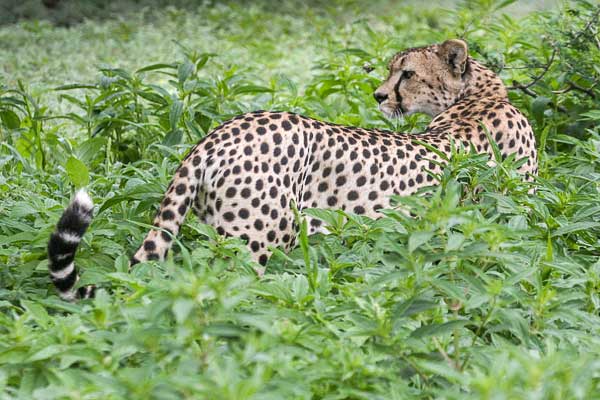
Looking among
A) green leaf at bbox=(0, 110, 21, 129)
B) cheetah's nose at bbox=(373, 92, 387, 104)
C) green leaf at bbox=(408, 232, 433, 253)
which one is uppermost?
green leaf at bbox=(408, 232, 433, 253)

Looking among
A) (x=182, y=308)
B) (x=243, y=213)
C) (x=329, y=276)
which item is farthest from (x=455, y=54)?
(x=182, y=308)

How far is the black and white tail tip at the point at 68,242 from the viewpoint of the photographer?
3236 millimetres

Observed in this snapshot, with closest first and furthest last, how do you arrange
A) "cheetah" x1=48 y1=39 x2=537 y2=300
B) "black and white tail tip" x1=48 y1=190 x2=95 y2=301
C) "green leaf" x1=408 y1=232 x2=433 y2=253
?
"green leaf" x1=408 y1=232 x2=433 y2=253 → "black and white tail tip" x1=48 y1=190 x2=95 y2=301 → "cheetah" x1=48 y1=39 x2=537 y2=300

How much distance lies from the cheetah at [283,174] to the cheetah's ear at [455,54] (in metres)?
0.03

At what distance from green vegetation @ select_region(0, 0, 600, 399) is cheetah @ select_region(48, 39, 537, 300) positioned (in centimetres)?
15

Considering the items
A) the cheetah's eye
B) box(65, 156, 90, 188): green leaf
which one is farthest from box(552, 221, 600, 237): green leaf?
box(65, 156, 90, 188): green leaf

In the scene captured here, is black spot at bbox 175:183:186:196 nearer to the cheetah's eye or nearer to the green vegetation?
the green vegetation

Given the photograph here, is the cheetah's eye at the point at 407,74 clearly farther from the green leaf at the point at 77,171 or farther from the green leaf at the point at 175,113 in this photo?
the green leaf at the point at 77,171

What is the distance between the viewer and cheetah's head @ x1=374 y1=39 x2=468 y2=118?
516cm

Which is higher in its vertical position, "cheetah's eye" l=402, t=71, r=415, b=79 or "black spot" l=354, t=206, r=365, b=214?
"cheetah's eye" l=402, t=71, r=415, b=79

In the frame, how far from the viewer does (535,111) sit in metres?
5.82

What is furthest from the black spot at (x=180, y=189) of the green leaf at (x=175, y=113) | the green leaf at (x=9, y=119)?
the green leaf at (x=9, y=119)

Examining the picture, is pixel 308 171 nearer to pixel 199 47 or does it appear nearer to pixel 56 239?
pixel 56 239

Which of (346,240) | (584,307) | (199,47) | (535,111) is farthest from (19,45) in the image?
(584,307)
